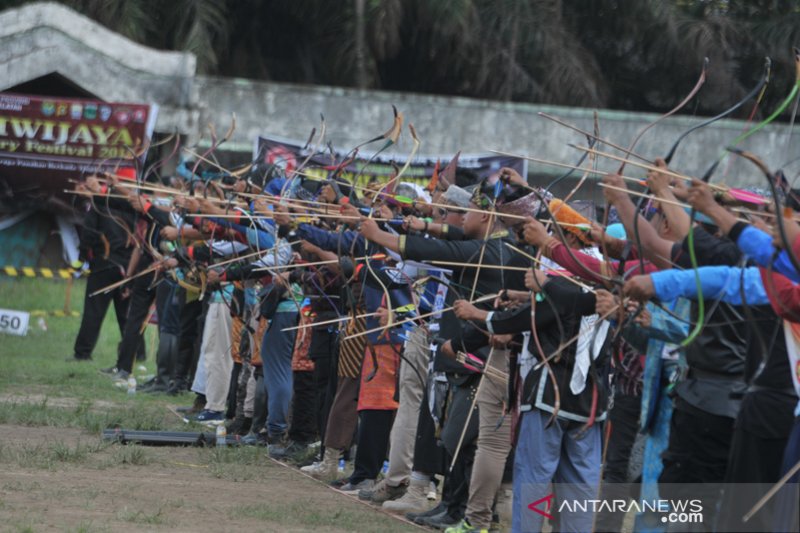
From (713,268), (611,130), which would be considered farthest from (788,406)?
(611,130)

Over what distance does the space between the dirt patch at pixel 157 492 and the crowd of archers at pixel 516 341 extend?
0.39 meters

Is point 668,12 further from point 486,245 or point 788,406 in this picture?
point 788,406

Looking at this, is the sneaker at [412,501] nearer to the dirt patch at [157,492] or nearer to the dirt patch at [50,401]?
the dirt patch at [157,492]

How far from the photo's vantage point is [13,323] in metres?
15.8

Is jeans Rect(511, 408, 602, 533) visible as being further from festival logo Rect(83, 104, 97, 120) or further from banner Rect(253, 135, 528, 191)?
festival logo Rect(83, 104, 97, 120)

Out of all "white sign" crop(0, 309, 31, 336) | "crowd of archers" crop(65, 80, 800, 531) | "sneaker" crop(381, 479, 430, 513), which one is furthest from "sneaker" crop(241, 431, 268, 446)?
"white sign" crop(0, 309, 31, 336)

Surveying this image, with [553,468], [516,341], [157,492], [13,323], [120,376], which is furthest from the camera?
[13,323]

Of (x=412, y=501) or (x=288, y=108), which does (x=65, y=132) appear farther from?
(x=412, y=501)

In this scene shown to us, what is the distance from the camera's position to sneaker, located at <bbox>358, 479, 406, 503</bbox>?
764 centimetres

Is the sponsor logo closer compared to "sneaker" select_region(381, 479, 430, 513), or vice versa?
the sponsor logo

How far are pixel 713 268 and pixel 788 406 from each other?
1.90 ft

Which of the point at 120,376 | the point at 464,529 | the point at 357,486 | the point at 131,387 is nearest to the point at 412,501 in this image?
the point at 357,486

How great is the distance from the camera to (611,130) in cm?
1858

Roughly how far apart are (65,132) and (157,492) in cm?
1058
